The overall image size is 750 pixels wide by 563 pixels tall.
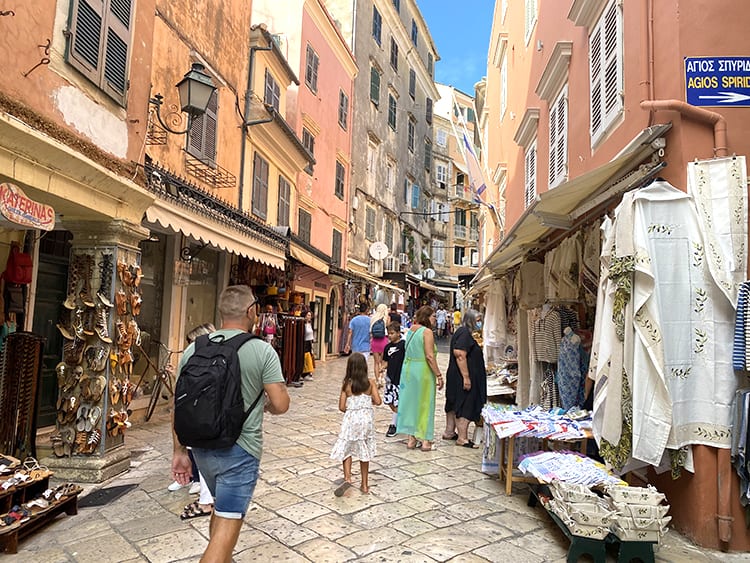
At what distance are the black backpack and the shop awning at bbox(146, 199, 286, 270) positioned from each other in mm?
3587

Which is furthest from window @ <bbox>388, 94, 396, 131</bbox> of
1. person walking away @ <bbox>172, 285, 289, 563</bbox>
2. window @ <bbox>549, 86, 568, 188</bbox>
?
person walking away @ <bbox>172, 285, 289, 563</bbox>

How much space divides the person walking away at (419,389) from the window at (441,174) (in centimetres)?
3464

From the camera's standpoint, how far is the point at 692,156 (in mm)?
4258

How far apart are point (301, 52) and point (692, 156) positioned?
49.1ft

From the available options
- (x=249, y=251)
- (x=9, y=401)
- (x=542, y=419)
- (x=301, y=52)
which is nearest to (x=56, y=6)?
(x=9, y=401)

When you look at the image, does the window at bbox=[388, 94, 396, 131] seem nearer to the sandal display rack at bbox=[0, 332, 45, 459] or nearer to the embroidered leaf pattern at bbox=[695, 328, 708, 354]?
the sandal display rack at bbox=[0, 332, 45, 459]

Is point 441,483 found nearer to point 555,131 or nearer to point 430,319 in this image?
point 430,319

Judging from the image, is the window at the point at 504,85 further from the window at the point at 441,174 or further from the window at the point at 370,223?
the window at the point at 441,174

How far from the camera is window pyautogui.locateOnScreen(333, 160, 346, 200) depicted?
21467 mm

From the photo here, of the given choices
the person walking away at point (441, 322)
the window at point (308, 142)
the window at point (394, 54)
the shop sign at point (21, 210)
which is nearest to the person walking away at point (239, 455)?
the shop sign at point (21, 210)

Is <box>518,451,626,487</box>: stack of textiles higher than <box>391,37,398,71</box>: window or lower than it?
lower

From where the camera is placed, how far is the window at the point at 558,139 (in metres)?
8.02

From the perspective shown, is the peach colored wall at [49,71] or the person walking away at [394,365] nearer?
the peach colored wall at [49,71]

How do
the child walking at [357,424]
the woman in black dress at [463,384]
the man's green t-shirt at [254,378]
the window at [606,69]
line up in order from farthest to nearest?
the woman in black dress at [463,384]
the window at [606,69]
the child walking at [357,424]
the man's green t-shirt at [254,378]
